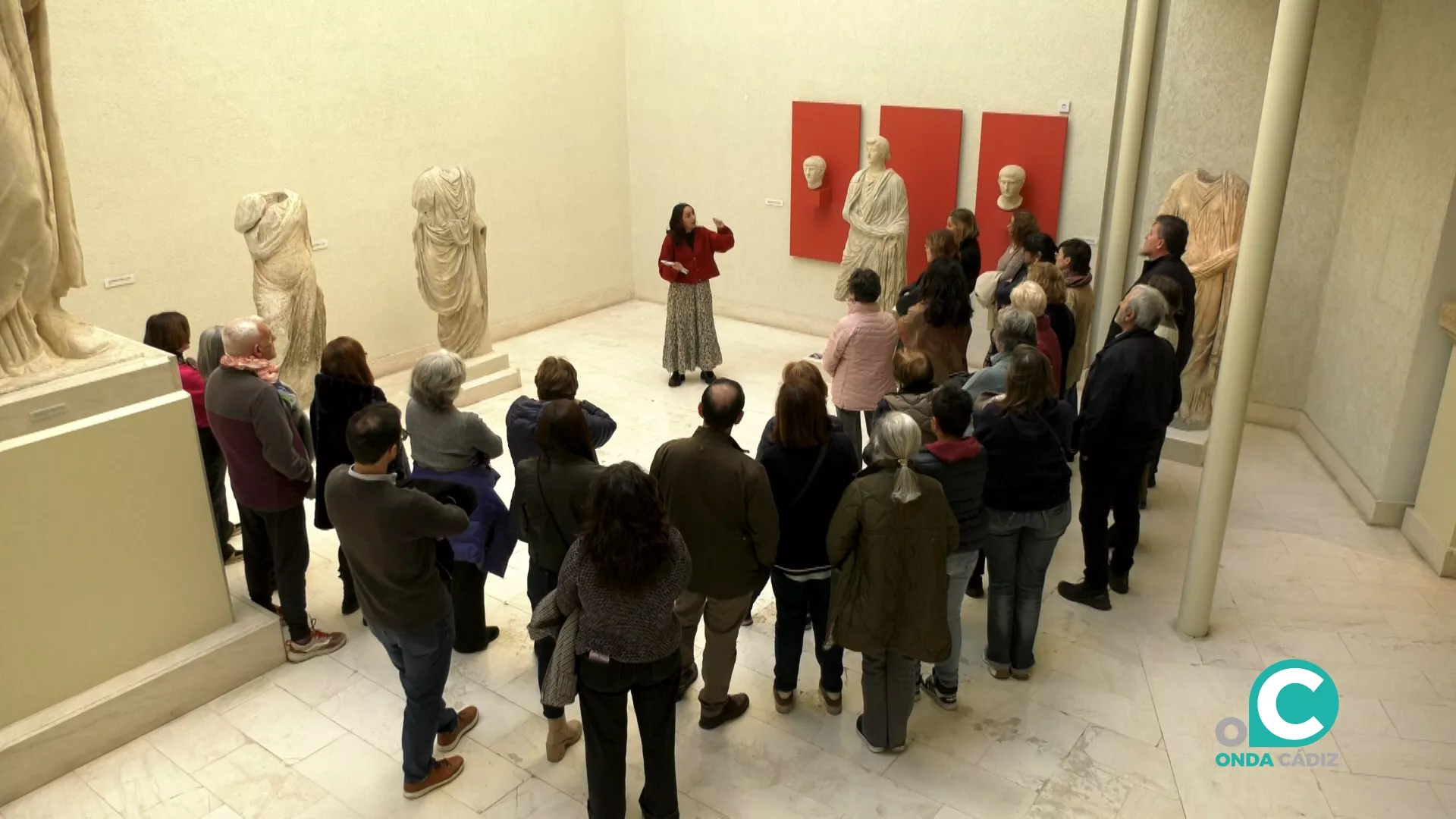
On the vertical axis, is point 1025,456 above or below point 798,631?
above

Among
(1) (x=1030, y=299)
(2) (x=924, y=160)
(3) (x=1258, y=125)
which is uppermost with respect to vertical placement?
(3) (x=1258, y=125)

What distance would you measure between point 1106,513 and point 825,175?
220 inches

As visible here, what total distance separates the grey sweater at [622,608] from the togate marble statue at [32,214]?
9.22 ft

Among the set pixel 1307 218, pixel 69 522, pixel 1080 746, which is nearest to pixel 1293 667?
pixel 1080 746

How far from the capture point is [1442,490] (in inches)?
248

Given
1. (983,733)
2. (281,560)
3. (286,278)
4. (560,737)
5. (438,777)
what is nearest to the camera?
(438,777)

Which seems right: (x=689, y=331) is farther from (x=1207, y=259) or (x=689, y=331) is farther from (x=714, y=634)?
(x=714, y=634)

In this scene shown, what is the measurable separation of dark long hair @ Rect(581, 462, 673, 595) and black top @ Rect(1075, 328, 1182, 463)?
9.95ft

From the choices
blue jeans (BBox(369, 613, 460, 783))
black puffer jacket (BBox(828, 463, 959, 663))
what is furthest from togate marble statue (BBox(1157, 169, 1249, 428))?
blue jeans (BBox(369, 613, 460, 783))

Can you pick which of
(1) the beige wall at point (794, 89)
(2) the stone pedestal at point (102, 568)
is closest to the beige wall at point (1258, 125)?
(1) the beige wall at point (794, 89)

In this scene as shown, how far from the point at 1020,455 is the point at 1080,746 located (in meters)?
1.37

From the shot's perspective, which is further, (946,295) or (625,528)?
(946,295)

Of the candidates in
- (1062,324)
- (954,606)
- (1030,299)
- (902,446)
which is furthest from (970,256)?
(902,446)

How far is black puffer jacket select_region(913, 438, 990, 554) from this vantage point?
4363 mm
